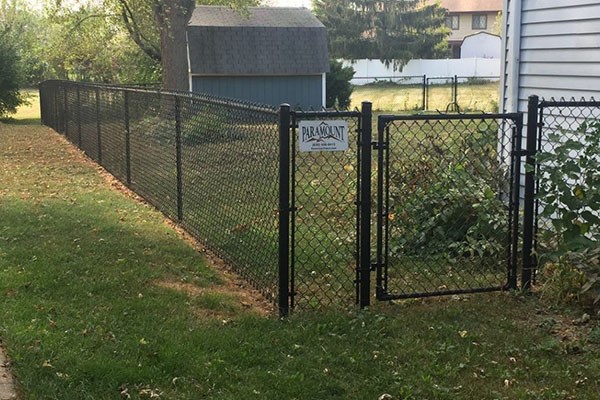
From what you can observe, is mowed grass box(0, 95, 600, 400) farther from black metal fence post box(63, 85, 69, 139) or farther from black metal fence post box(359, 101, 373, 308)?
black metal fence post box(63, 85, 69, 139)

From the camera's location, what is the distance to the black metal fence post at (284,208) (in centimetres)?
469

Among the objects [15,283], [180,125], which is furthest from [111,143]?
[15,283]

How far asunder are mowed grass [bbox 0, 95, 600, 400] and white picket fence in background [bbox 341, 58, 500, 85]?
3333 centimetres

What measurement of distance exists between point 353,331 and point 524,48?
162 inches

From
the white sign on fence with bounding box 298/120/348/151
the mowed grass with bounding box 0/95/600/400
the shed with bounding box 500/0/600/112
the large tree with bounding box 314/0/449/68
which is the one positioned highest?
the large tree with bounding box 314/0/449/68

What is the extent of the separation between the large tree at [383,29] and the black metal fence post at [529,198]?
44.8m

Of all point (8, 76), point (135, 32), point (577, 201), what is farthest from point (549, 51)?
point (8, 76)

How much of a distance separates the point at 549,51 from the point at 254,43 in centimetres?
1651

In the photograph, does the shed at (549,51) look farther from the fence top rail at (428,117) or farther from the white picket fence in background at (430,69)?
the white picket fence in background at (430,69)

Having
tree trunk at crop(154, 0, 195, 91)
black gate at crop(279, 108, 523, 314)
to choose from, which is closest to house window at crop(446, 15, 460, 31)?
tree trunk at crop(154, 0, 195, 91)

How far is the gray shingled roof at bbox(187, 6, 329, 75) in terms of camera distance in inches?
867

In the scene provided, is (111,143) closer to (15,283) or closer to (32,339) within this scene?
(15,283)

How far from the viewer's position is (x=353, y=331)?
4574mm

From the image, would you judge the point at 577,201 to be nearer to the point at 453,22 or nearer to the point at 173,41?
A: the point at 173,41
